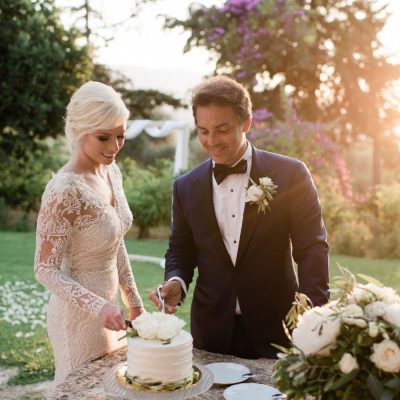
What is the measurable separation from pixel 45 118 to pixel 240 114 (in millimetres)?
12518

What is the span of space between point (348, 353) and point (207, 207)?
1.61 m

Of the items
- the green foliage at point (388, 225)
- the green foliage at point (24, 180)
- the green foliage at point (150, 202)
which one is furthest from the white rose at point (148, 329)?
the green foliage at point (24, 180)

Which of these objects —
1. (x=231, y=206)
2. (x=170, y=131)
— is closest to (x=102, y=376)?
(x=231, y=206)

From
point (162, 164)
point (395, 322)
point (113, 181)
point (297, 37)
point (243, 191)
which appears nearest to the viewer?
point (395, 322)

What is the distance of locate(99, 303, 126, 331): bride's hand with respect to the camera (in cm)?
285

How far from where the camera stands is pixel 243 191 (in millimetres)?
3453

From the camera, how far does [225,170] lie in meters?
3.41

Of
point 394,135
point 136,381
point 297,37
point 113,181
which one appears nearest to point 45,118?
point 297,37

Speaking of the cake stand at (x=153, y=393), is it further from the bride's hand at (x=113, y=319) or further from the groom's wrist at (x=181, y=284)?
the groom's wrist at (x=181, y=284)

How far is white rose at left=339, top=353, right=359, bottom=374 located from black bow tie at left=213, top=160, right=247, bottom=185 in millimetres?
1662

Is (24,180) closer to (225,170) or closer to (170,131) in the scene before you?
(170,131)

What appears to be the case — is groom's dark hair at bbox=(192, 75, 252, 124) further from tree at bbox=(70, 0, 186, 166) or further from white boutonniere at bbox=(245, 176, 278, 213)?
tree at bbox=(70, 0, 186, 166)

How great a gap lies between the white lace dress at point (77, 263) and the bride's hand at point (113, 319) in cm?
13

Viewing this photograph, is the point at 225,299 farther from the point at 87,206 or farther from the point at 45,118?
the point at 45,118
